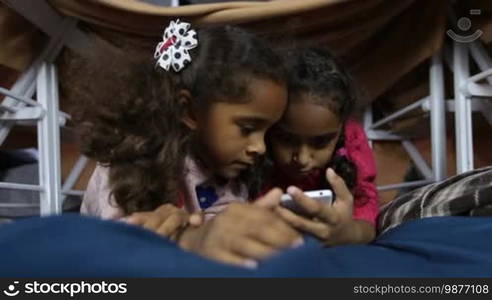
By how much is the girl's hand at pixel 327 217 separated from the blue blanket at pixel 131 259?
0.05 meters

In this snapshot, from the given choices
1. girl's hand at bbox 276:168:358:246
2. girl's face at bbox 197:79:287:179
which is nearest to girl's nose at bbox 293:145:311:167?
girl's face at bbox 197:79:287:179

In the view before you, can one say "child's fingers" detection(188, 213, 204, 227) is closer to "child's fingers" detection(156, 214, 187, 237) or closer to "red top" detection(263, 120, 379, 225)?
"child's fingers" detection(156, 214, 187, 237)

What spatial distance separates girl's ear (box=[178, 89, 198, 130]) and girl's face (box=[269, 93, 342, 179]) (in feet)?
0.52

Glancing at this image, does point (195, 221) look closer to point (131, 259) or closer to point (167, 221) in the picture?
point (167, 221)

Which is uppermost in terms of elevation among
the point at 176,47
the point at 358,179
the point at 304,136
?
the point at 176,47

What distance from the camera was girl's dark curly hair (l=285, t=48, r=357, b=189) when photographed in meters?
0.96

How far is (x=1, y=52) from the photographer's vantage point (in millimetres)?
1058

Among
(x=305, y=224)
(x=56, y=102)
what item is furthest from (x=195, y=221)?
(x=56, y=102)

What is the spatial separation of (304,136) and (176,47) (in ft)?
0.91

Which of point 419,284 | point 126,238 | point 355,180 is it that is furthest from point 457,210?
point 126,238

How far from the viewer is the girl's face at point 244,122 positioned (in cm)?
85

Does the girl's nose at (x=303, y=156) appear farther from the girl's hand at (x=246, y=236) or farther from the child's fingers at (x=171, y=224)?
the girl's hand at (x=246, y=236)

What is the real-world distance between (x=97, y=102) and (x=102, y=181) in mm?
140

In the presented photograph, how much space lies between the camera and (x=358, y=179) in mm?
1103
